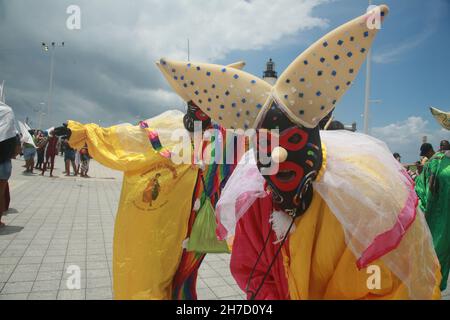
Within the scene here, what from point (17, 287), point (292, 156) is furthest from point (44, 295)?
point (292, 156)

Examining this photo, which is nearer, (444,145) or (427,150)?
(444,145)

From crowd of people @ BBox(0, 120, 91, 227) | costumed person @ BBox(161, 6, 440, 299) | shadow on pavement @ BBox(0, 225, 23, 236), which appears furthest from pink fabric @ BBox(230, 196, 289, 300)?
shadow on pavement @ BBox(0, 225, 23, 236)

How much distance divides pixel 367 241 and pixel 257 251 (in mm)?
540

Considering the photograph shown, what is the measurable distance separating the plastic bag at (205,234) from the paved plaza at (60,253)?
3.67 feet

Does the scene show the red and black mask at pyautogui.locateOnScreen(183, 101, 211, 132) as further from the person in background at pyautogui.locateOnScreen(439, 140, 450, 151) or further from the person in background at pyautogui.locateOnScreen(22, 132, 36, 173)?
the person in background at pyautogui.locateOnScreen(22, 132, 36, 173)

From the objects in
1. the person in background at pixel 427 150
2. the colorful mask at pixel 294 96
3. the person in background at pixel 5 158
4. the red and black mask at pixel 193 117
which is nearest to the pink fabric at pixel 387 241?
the colorful mask at pixel 294 96

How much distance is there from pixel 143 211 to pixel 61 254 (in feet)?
8.51

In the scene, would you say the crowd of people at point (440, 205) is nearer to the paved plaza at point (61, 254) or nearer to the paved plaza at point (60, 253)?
the paved plaza at point (61, 254)

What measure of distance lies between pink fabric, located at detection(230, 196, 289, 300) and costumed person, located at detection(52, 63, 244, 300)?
79 centimetres

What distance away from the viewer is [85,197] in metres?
8.39

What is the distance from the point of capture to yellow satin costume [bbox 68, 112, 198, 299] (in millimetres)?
2119

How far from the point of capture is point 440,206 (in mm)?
3613

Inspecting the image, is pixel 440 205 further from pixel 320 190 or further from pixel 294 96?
pixel 294 96
